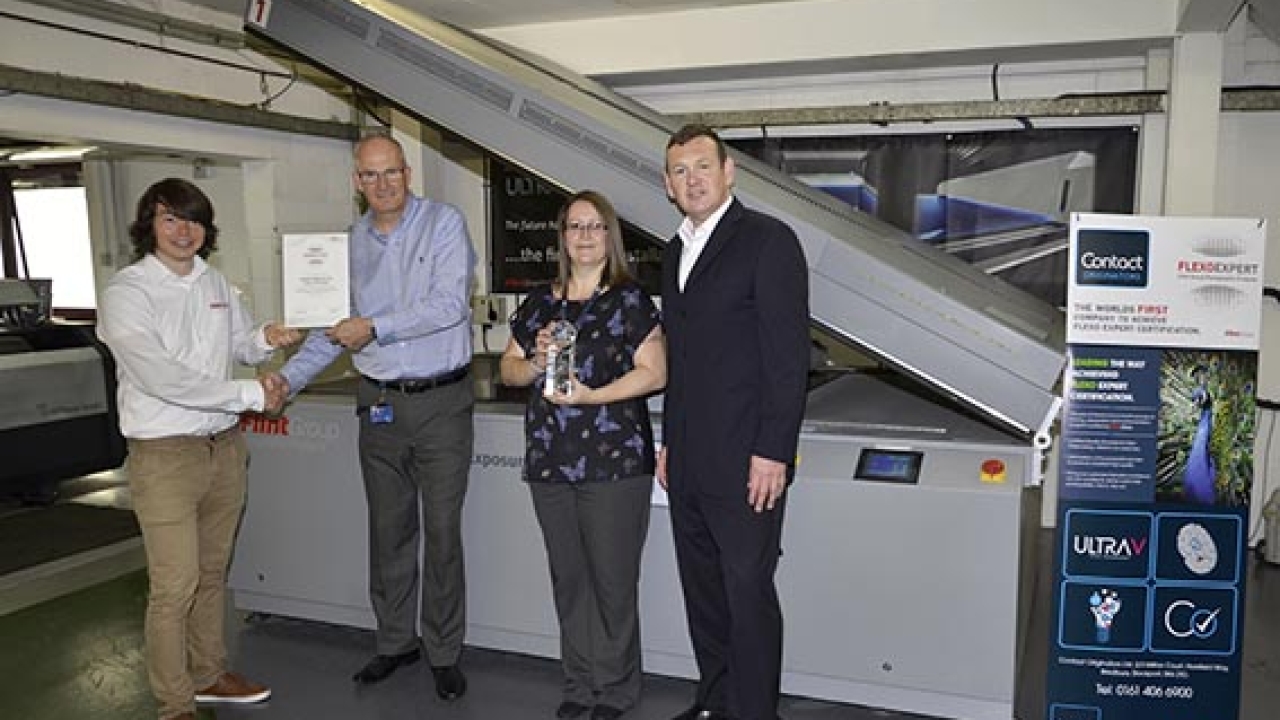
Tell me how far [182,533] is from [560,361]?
110cm

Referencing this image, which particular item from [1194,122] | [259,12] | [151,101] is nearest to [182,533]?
[259,12]

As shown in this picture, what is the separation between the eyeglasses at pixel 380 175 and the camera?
262cm

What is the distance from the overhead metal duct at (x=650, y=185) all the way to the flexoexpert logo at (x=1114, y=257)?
0.73 feet

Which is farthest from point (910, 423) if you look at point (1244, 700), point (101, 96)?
Result: point (101, 96)

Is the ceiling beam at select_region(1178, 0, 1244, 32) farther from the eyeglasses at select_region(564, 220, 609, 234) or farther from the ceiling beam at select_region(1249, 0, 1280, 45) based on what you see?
the eyeglasses at select_region(564, 220, 609, 234)

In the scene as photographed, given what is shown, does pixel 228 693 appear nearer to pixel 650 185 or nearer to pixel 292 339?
pixel 292 339

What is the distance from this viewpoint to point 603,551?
247 centimetres

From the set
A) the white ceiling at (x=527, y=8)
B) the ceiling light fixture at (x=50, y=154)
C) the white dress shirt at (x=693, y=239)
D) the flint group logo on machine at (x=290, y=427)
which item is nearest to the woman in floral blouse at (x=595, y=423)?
the white dress shirt at (x=693, y=239)

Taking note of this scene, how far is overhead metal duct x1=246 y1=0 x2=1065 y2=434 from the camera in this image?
2357 mm

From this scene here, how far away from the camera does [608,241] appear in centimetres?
245

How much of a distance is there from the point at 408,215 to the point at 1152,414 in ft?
7.01

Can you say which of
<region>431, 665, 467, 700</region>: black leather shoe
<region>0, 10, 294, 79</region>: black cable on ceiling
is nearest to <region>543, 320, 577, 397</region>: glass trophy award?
<region>431, 665, 467, 700</region>: black leather shoe

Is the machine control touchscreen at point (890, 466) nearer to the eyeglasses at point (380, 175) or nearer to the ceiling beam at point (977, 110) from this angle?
→ the eyeglasses at point (380, 175)

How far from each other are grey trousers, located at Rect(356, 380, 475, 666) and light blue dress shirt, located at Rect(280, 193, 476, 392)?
89mm
